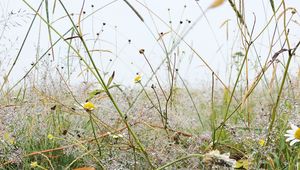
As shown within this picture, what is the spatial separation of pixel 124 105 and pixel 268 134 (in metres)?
0.77

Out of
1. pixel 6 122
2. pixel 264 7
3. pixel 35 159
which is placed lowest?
pixel 35 159

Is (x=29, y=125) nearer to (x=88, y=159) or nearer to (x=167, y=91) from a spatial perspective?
(x=88, y=159)

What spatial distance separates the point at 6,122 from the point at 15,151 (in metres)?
0.14

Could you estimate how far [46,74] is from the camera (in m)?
1.74

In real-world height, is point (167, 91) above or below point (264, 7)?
below

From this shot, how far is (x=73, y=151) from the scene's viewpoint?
4.11 feet

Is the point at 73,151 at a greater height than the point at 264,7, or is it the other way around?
the point at 264,7

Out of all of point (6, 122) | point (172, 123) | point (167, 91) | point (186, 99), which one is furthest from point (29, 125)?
point (186, 99)

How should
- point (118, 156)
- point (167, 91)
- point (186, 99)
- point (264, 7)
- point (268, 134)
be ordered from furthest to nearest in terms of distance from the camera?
point (186, 99) < point (167, 91) < point (264, 7) < point (118, 156) < point (268, 134)

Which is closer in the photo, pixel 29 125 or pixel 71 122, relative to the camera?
pixel 29 125

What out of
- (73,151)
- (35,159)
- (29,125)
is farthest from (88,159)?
(29,125)

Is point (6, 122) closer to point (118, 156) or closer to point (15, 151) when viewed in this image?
point (15, 151)

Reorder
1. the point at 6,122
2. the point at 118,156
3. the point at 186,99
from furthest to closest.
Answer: the point at 186,99 → the point at 6,122 → the point at 118,156

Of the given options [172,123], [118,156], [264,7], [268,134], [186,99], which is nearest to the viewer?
[268,134]
